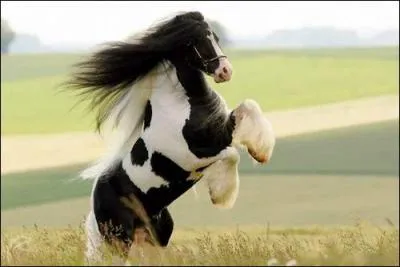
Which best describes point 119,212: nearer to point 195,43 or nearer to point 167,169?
point 167,169

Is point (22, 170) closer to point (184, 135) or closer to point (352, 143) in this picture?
point (352, 143)

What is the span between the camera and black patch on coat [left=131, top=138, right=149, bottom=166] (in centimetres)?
809

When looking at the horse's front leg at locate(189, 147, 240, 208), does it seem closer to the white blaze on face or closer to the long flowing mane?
the white blaze on face

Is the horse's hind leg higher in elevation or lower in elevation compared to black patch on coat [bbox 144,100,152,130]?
lower

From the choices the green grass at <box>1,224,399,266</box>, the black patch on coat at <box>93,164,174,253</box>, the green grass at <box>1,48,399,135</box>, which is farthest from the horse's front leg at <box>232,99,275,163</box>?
the green grass at <box>1,48,399,135</box>

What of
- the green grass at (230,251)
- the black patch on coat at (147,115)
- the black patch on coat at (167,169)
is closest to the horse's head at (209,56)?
the black patch on coat at (147,115)

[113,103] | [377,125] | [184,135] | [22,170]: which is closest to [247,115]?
[184,135]

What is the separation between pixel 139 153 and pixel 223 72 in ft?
2.44

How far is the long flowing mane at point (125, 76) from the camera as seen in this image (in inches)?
325

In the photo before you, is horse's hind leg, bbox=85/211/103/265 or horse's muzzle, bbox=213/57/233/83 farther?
horse's muzzle, bbox=213/57/233/83

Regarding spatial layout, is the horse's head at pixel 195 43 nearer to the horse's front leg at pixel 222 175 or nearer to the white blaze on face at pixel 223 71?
the white blaze on face at pixel 223 71

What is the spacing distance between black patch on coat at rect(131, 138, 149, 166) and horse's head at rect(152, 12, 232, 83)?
0.60 metres

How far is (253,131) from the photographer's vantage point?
798 cm

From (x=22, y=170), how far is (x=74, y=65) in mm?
21994
